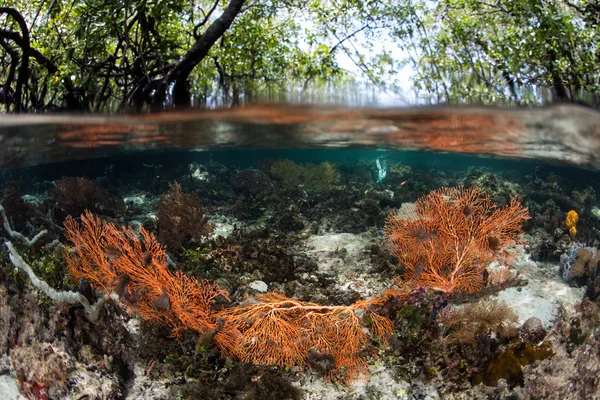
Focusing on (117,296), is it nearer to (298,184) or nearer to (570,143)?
(298,184)

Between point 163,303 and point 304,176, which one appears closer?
point 163,303

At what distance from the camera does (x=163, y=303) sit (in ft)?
16.7

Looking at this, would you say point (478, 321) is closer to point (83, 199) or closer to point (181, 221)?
point (181, 221)

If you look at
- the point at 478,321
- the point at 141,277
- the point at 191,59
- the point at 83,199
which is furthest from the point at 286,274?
the point at 83,199

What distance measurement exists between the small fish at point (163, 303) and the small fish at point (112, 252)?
91 centimetres

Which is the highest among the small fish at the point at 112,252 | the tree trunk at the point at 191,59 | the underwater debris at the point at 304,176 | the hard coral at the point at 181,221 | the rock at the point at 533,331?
the tree trunk at the point at 191,59

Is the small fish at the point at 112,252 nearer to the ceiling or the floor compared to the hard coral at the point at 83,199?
nearer to the floor

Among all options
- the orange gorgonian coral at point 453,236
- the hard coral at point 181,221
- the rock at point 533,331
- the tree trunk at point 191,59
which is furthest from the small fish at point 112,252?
the rock at point 533,331

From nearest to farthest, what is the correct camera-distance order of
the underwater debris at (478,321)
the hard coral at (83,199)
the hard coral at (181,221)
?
the underwater debris at (478,321)
the hard coral at (181,221)
the hard coral at (83,199)

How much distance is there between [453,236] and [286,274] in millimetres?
2372

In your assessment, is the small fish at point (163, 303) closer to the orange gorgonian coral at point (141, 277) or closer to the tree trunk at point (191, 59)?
the orange gorgonian coral at point (141, 277)

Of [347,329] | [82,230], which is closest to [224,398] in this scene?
[347,329]

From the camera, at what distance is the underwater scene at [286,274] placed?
5.15 metres

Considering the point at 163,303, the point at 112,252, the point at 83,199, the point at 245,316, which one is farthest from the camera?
the point at 83,199
